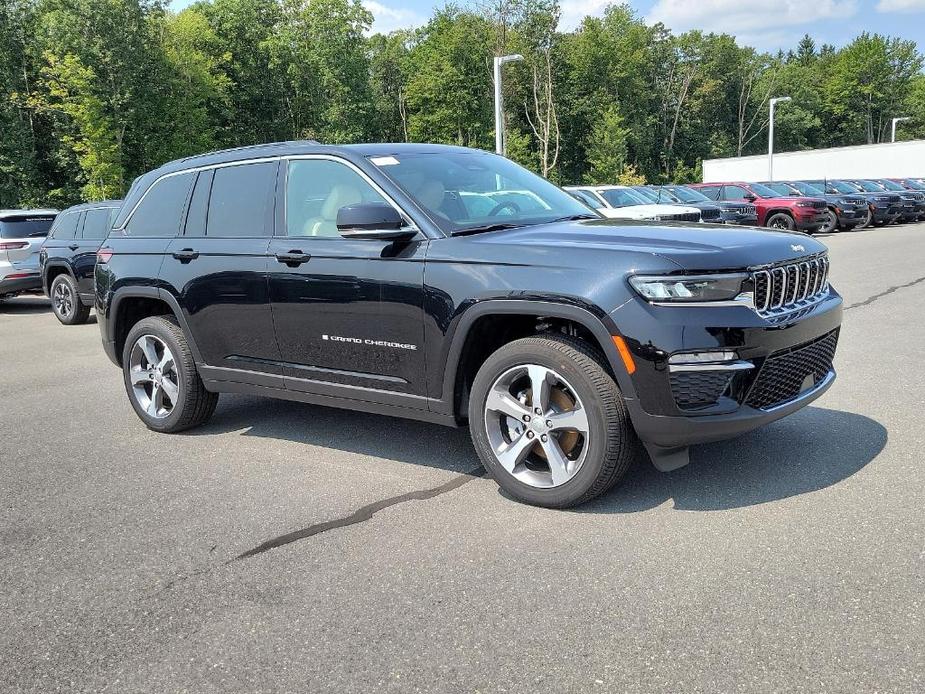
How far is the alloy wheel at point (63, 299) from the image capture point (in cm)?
1330

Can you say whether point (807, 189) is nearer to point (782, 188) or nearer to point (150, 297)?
point (782, 188)

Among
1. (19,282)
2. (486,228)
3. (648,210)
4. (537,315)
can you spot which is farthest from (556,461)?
(648,210)

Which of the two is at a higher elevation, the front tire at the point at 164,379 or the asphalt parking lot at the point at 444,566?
the front tire at the point at 164,379

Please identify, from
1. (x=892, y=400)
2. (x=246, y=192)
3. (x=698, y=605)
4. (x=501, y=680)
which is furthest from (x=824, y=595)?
(x=246, y=192)

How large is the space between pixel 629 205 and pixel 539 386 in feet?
53.1

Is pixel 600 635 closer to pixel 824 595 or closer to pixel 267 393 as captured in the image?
pixel 824 595

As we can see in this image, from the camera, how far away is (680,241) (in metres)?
4.00

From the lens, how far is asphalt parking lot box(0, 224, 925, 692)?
9.30ft

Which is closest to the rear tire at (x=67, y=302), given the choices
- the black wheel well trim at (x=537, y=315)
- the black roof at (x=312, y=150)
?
the black roof at (x=312, y=150)

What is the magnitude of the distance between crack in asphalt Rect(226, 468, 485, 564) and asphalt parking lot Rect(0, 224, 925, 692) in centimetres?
2

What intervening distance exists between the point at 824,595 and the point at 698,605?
471mm

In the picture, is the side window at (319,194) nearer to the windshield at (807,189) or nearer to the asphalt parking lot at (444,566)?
the asphalt parking lot at (444,566)

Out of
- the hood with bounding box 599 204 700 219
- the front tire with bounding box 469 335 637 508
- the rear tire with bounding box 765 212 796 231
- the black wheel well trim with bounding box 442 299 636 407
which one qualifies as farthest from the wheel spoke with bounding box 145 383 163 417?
the rear tire with bounding box 765 212 796 231

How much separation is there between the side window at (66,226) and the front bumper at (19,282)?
3.95 ft
